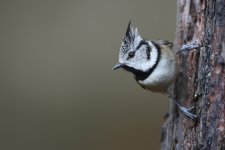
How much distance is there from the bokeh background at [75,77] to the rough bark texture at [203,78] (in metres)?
1.56

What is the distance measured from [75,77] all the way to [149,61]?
173 cm

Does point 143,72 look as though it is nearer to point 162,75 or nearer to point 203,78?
point 162,75

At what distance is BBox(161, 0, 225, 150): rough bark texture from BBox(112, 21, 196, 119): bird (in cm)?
5

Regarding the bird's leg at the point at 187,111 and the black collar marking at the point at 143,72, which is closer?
the bird's leg at the point at 187,111

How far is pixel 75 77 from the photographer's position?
405 cm

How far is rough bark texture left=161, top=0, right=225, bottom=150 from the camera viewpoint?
1961 mm

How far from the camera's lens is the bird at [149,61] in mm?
2316

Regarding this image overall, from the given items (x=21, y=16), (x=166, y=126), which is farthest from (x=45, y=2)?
(x=166, y=126)

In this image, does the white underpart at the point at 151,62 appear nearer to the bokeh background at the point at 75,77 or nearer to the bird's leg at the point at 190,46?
the bird's leg at the point at 190,46

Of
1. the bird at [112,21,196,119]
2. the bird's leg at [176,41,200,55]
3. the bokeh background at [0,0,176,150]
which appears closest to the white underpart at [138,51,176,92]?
the bird at [112,21,196,119]

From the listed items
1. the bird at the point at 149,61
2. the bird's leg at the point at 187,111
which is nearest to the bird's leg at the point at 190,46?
the bird at the point at 149,61

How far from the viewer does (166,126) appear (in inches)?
105

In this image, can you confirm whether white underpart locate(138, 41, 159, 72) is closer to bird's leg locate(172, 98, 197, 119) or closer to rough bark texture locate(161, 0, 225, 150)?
rough bark texture locate(161, 0, 225, 150)

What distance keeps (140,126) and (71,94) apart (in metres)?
0.62
